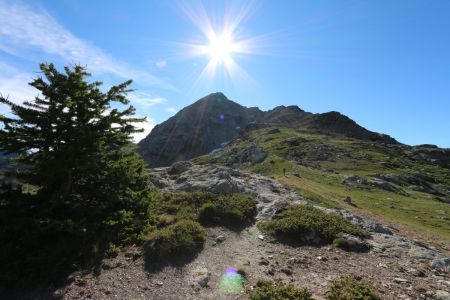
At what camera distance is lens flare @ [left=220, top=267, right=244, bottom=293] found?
13.0 meters

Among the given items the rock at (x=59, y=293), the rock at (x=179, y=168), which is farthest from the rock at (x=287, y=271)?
the rock at (x=179, y=168)

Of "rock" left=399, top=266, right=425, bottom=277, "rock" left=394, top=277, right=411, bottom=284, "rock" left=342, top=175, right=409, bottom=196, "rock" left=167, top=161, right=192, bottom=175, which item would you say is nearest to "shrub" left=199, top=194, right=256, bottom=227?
"rock" left=399, top=266, right=425, bottom=277

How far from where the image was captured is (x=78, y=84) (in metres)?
16.5

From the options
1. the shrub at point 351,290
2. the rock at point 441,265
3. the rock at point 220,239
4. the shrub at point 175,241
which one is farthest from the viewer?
the rock at point 220,239

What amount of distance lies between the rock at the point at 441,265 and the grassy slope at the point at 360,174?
49.9ft

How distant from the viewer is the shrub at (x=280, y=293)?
11836 mm

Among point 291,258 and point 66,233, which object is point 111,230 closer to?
point 66,233

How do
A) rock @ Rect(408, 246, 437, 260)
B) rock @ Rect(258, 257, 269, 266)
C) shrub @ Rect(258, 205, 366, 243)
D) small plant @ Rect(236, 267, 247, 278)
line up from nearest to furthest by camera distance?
1. small plant @ Rect(236, 267, 247, 278)
2. rock @ Rect(258, 257, 269, 266)
3. rock @ Rect(408, 246, 437, 260)
4. shrub @ Rect(258, 205, 366, 243)

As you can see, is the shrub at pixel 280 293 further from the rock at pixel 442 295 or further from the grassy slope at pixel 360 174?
the grassy slope at pixel 360 174

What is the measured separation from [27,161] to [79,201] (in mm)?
3338

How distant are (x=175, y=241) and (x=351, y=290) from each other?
8.53 metres

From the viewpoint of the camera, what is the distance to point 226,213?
70.0ft

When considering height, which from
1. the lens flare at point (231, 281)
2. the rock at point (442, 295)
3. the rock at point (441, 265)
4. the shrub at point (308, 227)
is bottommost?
the lens flare at point (231, 281)

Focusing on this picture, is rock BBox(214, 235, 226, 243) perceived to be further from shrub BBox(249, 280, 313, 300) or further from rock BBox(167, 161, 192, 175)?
rock BBox(167, 161, 192, 175)
